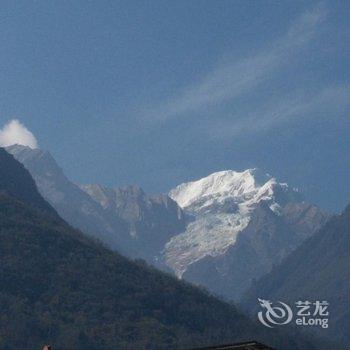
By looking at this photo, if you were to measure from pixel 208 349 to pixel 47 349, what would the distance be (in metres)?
8.81

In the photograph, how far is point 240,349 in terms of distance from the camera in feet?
187

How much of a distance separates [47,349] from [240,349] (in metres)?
10.5

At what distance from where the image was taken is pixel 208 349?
5719cm

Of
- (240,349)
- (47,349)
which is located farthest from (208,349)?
(47,349)

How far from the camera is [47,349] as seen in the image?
181 feet

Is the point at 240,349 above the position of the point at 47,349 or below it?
above

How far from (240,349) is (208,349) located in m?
1.76

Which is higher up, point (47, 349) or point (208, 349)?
point (208, 349)

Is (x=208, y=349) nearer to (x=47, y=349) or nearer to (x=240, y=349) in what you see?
(x=240, y=349)
